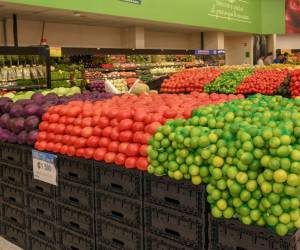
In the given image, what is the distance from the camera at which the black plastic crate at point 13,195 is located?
3.38 metres

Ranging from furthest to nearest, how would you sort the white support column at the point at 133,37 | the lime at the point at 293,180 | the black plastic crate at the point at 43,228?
the white support column at the point at 133,37 → the black plastic crate at the point at 43,228 → the lime at the point at 293,180

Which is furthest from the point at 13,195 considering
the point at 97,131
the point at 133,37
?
the point at 133,37

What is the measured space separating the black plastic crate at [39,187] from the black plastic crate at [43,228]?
8.2 inches

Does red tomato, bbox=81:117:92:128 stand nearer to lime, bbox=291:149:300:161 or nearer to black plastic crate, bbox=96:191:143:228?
black plastic crate, bbox=96:191:143:228

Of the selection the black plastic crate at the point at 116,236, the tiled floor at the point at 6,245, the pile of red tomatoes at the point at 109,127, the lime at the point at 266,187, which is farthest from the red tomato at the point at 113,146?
the tiled floor at the point at 6,245

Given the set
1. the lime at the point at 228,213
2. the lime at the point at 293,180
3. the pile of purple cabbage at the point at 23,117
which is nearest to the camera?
the lime at the point at 293,180

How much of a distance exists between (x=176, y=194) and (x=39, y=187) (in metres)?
1.33

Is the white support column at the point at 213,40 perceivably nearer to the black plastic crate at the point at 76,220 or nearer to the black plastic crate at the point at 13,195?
the black plastic crate at the point at 13,195

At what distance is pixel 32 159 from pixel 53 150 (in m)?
0.26

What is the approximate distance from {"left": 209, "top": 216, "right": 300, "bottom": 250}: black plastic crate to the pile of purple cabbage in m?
1.66

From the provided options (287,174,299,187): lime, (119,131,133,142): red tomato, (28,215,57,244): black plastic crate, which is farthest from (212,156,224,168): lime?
(28,215,57,244): black plastic crate

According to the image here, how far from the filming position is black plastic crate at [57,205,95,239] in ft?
9.31

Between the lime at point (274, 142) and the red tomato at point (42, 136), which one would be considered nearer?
the lime at point (274, 142)

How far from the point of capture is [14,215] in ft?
11.5
